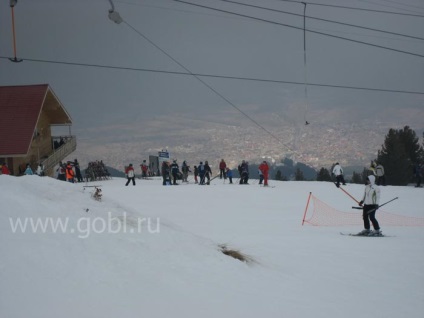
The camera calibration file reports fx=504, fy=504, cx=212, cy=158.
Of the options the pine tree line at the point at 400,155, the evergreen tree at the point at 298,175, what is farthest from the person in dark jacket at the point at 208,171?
the evergreen tree at the point at 298,175

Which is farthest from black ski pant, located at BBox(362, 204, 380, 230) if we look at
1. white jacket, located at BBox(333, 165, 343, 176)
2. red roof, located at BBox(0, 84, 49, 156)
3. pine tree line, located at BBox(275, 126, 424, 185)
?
pine tree line, located at BBox(275, 126, 424, 185)

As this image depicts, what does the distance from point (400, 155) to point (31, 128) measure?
180 feet

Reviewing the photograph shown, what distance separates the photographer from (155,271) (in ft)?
24.2

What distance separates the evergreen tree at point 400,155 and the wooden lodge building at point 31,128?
47.5 m

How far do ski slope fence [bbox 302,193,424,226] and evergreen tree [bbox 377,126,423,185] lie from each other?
173 feet

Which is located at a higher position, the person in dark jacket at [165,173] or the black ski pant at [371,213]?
the person in dark jacket at [165,173]

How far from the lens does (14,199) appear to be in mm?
7930

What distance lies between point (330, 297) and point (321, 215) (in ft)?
44.8

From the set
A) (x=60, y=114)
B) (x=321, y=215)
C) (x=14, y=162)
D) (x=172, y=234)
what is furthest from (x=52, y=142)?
(x=172, y=234)

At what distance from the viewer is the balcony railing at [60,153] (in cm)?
3950

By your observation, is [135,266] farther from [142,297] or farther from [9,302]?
[9,302]

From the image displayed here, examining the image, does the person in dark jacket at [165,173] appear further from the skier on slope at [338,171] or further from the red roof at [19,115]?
the skier on slope at [338,171]

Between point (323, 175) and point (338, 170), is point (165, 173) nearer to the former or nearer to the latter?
point (338, 170)

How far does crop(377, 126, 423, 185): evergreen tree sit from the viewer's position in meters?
73.1
